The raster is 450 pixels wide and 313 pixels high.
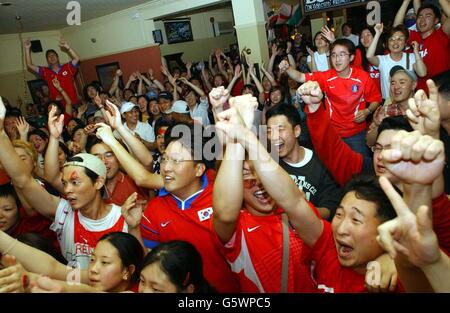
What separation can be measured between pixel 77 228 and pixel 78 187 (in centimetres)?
26

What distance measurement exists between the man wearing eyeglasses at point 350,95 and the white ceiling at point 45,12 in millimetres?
5611

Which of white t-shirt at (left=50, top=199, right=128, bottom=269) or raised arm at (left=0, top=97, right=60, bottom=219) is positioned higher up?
raised arm at (left=0, top=97, right=60, bottom=219)

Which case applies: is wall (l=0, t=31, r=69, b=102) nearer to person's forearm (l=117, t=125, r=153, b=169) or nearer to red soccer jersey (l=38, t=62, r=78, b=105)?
red soccer jersey (l=38, t=62, r=78, b=105)

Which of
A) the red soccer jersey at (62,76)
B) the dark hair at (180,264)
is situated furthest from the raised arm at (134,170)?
the red soccer jersey at (62,76)

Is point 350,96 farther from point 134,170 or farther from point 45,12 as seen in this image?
point 45,12

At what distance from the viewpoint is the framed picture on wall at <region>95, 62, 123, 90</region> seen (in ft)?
31.1

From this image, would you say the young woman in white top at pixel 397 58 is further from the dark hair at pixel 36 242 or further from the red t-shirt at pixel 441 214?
the dark hair at pixel 36 242

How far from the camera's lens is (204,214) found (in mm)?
1866

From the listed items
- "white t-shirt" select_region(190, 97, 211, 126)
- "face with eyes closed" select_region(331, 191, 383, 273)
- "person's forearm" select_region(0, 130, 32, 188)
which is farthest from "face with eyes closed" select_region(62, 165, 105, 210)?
"white t-shirt" select_region(190, 97, 211, 126)

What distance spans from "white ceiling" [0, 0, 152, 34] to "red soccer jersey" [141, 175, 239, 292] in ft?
20.0

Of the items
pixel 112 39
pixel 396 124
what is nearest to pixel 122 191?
pixel 396 124

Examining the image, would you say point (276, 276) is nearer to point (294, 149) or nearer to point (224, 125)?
point (224, 125)
